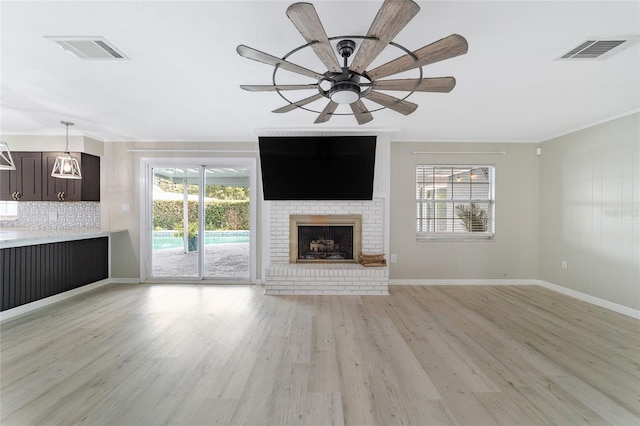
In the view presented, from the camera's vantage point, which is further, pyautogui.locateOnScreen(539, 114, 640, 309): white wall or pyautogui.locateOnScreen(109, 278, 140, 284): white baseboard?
pyautogui.locateOnScreen(109, 278, 140, 284): white baseboard

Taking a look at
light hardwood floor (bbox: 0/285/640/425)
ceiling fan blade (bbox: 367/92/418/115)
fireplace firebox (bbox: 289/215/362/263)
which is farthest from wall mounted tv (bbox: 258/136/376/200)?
ceiling fan blade (bbox: 367/92/418/115)

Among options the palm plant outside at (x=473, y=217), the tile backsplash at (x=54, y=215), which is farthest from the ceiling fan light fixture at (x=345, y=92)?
the tile backsplash at (x=54, y=215)

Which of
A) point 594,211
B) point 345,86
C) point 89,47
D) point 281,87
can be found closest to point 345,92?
point 345,86

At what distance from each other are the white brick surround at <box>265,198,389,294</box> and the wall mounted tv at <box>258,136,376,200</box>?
18 centimetres

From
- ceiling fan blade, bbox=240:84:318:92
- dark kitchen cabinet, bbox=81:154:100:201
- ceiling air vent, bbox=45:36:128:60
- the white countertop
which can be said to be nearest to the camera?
ceiling fan blade, bbox=240:84:318:92

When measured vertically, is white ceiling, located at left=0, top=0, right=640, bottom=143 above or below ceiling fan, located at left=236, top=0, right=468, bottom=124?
above

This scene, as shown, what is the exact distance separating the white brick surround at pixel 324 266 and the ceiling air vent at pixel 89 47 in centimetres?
274

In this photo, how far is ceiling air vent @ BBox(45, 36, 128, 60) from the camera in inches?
75.4

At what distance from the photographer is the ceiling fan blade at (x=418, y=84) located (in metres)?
1.74

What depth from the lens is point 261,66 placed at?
224cm

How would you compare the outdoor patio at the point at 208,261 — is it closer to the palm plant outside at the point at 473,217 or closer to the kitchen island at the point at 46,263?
the kitchen island at the point at 46,263

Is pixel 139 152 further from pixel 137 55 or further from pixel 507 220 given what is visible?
pixel 507 220

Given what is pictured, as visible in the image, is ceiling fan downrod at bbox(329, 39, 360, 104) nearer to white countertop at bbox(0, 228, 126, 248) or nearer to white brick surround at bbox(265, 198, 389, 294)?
white brick surround at bbox(265, 198, 389, 294)

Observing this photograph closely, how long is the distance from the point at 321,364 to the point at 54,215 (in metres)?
5.15
